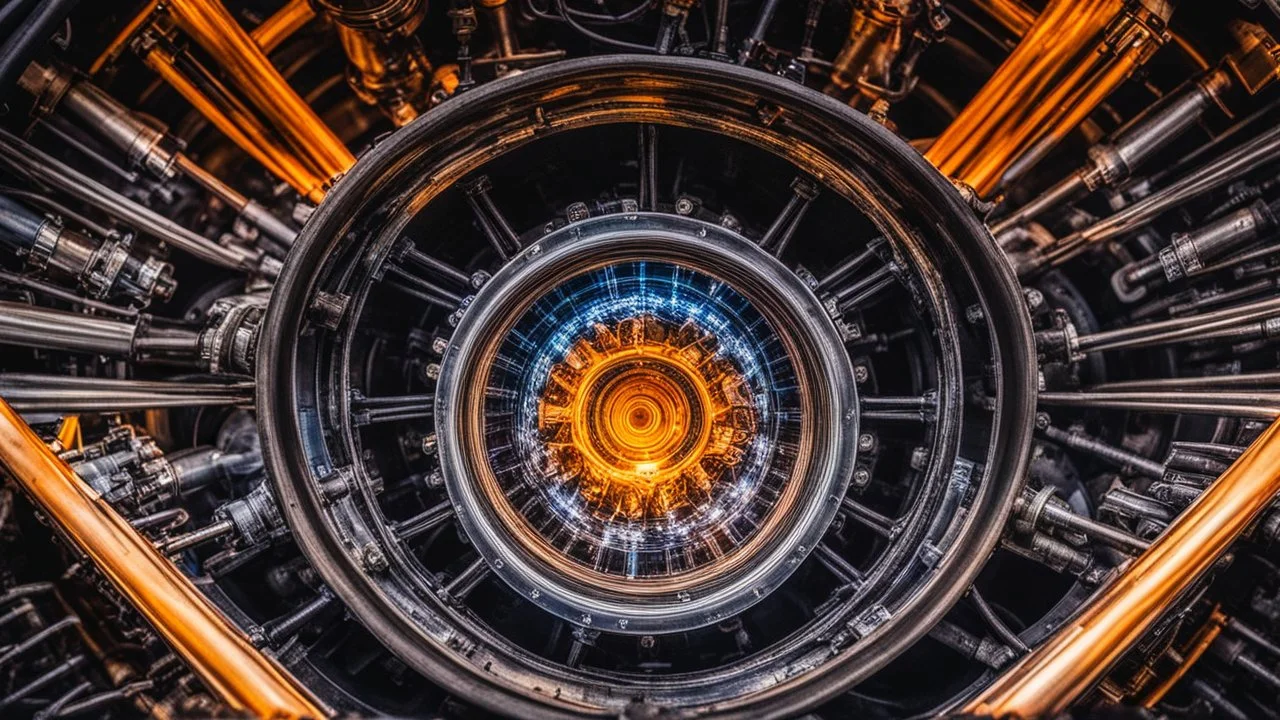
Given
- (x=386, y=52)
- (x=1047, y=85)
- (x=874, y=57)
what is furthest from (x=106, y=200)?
(x=1047, y=85)

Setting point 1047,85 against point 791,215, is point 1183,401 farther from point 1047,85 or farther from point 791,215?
point 791,215

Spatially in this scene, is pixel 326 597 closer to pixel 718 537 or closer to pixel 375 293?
pixel 375 293

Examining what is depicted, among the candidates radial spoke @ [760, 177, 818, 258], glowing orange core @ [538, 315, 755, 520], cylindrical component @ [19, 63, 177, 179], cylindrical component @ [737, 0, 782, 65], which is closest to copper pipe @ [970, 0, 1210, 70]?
cylindrical component @ [737, 0, 782, 65]

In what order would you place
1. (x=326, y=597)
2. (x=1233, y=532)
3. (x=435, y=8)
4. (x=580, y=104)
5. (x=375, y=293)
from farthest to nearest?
1. (x=435, y=8)
2. (x=375, y=293)
3. (x=580, y=104)
4. (x=326, y=597)
5. (x=1233, y=532)

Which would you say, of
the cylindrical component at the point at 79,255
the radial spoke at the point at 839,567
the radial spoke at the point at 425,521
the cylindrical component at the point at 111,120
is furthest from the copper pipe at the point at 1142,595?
the cylindrical component at the point at 111,120

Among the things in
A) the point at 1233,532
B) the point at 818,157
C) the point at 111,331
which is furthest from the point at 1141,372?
the point at 111,331

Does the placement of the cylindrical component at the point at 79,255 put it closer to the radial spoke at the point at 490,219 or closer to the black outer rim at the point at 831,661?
the black outer rim at the point at 831,661
